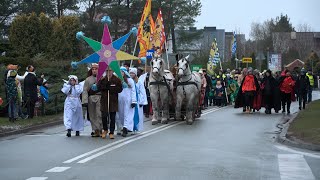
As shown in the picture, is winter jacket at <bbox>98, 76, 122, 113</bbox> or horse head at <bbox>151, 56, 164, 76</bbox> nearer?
winter jacket at <bbox>98, 76, 122, 113</bbox>

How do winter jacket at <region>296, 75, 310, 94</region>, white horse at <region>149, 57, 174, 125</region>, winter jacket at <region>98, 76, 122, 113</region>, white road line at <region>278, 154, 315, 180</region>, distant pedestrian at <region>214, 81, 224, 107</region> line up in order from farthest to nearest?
distant pedestrian at <region>214, 81, 224, 107</region> < winter jacket at <region>296, 75, 310, 94</region> < white horse at <region>149, 57, 174, 125</region> < winter jacket at <region>98, 76, 122, 113</region> < white road line at <region>278, 154, 315, 180</region>

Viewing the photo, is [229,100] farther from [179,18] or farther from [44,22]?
Answer: [179,18]

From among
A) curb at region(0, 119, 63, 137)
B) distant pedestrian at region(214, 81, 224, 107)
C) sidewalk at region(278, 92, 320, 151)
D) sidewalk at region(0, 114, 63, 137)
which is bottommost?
curb at region(0, 119, 63, 137)

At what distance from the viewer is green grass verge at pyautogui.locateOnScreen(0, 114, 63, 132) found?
19.4 m

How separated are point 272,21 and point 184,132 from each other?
109009 millimetres

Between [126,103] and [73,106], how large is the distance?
152 centimetres

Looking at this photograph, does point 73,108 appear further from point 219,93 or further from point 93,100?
point 219,93

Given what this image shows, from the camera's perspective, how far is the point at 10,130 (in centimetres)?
1892

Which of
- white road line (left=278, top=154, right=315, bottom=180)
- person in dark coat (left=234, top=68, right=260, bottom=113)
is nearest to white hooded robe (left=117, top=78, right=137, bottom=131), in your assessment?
white road line (left=278, top=154, right=315, bottom=180)

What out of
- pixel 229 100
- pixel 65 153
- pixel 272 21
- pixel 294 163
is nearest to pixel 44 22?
pixel 229 100

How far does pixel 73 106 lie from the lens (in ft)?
56.4

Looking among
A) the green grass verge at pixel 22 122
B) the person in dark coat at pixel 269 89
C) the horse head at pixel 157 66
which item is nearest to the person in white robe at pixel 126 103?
the horse head at pixel 157 66

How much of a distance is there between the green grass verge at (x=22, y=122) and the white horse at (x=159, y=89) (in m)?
4.08

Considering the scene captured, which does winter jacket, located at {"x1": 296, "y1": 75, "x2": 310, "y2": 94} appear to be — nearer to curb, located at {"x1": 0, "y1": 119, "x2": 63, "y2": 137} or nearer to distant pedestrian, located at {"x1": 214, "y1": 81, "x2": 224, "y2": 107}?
distant pedestrian, located at {"x1": 214, "y1": 81, "x2": 224, "y2": 107}
